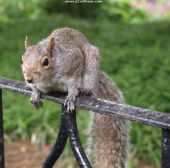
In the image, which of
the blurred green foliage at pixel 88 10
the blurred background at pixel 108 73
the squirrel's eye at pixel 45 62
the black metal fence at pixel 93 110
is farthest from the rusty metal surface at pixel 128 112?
the blurred green foliage at pixel 88 10

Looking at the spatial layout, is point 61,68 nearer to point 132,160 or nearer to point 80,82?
point 80,82

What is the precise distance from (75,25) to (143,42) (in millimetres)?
1504

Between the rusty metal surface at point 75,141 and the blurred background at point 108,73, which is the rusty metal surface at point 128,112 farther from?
the blurred background at point 108,73

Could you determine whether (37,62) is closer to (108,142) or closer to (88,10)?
(108,142)

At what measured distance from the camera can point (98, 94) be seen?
2.52 m

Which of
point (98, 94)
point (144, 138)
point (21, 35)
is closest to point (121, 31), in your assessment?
point (21, 35)

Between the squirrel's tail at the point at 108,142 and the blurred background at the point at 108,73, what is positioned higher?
the squirrel's tail at the point at 108,142

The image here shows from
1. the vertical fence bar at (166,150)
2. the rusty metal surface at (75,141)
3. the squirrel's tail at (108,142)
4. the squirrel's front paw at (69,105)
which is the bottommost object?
the squirrel's tail at (108,142)

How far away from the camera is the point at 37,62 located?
6.84ft

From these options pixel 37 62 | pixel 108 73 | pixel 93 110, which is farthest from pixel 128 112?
pixel 108 73

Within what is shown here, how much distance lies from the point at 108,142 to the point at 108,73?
10.2 feet

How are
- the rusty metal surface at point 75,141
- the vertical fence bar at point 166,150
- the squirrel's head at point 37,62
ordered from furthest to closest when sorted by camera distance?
the squirrel's head at point 37,62
the rusty metal surface at point 75,141
the vertical fence bar at point 166,150

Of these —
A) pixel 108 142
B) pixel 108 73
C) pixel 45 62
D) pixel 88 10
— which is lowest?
pixel 88 10

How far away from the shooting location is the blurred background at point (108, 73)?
12.7ft
